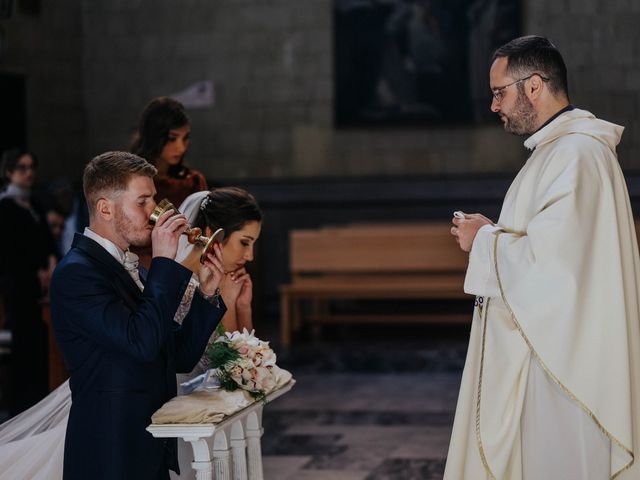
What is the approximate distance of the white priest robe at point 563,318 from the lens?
10.7 ft

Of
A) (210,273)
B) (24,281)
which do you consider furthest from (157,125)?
(24,281)

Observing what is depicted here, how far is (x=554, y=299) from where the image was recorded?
3268 millimetres

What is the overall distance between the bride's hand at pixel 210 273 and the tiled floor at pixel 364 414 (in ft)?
7.93

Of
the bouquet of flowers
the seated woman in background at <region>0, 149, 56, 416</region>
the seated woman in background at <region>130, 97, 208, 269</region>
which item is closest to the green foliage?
the bouquet of flowers

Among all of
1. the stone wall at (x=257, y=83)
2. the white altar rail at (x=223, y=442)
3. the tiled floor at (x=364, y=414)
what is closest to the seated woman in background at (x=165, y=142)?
the white altar rail at (x=223, y=442)

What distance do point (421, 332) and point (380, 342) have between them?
31.6 inches

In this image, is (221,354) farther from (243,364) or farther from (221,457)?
(221,457)

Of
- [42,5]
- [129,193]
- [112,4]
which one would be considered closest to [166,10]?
[112,4]

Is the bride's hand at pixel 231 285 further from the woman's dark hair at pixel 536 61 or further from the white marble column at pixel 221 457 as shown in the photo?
the woman's dark hair at pixel 536 61

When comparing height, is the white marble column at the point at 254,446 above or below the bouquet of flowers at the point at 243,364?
below

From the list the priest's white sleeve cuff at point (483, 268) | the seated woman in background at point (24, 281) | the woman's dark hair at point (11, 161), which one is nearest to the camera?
the priest's white sleeve cuff at point (483, 268)

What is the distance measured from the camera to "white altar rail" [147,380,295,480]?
3.08 meters

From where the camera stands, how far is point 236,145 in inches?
503

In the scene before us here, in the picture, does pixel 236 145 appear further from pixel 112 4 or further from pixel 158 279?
pixel 158 279
